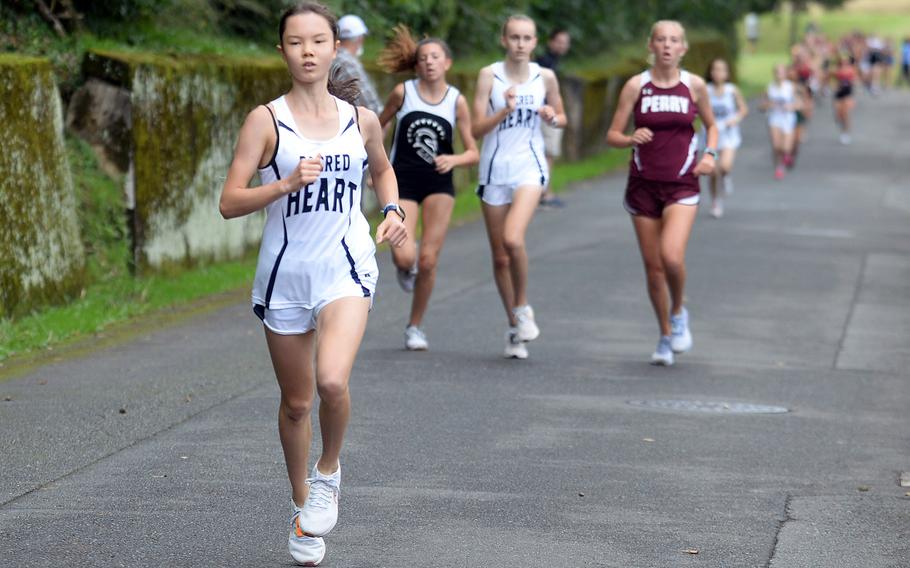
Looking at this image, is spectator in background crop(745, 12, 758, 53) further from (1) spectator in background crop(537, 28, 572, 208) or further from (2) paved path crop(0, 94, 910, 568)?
(2) paved path crop(0, 94, 910, 568)

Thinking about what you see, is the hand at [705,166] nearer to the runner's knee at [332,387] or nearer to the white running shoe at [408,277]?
the white running shoe at [408,277]

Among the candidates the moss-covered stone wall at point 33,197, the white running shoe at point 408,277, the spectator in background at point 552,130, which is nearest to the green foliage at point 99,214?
the moss-covered stone wall at point 33,197

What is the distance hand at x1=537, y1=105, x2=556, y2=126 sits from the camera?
10.1m

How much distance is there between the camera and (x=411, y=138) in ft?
34.1

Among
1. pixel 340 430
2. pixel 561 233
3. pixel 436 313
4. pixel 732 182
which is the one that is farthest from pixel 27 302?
pixel 732 182

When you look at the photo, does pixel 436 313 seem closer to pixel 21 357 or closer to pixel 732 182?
pixel 21 357

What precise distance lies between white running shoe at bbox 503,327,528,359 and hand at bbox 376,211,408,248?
4.74 meters

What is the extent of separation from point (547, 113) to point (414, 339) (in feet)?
5.61

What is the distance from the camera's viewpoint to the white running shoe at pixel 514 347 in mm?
10539

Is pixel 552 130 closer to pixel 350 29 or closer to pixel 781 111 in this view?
pixel 781 111

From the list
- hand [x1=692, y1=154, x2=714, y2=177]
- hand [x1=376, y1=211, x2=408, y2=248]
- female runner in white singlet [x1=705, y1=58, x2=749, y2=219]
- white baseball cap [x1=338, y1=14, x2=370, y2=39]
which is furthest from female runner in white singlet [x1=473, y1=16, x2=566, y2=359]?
female runner in white singlet [x1=705, y1=58, x2=749, y2=219]

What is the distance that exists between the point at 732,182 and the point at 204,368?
1755 centimetres

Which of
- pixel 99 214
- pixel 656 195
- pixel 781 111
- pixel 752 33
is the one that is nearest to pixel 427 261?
pixel 656 195

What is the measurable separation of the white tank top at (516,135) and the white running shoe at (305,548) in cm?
502
